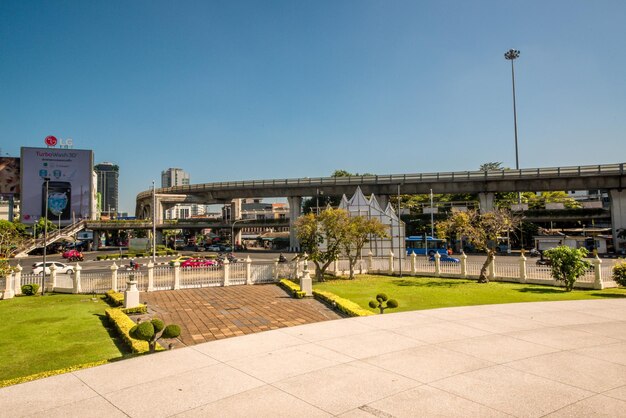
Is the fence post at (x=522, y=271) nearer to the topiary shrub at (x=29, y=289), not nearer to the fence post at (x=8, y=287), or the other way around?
the topiary shrub at (x=29, y=289)

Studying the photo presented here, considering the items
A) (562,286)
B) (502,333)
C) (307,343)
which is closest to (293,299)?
(307,343)

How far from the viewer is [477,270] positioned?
30.2 meters

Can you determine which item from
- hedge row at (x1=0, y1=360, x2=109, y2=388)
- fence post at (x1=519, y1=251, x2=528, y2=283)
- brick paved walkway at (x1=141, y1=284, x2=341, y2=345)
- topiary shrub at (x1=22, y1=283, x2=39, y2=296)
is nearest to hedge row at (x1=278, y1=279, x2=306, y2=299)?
brick paved walkway at (x1=141, y1=284, x2=341, y2=345)

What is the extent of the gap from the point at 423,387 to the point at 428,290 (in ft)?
53.1

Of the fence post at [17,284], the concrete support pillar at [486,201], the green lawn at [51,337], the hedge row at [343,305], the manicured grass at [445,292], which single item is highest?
the concrete support pillar at [486,201]

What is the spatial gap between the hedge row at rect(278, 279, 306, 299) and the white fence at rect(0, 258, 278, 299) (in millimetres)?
2159

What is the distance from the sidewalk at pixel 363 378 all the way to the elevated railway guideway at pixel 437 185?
40260mm

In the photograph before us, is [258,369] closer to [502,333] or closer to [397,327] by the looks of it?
[397,327]

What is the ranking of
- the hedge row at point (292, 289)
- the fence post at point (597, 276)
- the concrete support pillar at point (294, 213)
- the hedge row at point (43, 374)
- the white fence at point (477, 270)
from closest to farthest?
the hedge row at point (43, 374) < the hedge row at point (292, 289) < the fence post at point (597, 276) < the white fence at point (477, 270) < the concrete support pillar at point (294, 213)

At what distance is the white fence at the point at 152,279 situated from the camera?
24312mm

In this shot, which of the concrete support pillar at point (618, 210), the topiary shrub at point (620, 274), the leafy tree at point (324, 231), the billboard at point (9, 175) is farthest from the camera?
the billboard at point (9, 175)

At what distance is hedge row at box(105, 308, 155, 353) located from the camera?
12.3 m

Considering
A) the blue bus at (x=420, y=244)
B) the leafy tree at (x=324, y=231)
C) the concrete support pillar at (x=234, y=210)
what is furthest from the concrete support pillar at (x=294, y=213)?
the leafy tree at (x=324, y=231)

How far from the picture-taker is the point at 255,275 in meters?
27.8
